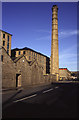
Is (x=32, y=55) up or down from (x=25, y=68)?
up

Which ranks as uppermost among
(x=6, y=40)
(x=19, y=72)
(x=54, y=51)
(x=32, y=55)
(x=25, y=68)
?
(x=6, y=40)

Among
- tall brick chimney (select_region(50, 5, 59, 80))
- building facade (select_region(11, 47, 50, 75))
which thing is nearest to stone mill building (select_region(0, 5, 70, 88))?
tall brick chimney (select_region(50, 5, 59, 80))

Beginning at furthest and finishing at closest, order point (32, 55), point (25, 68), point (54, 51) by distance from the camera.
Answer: point (32, 55) → point (54, 51) → point (25, 68)

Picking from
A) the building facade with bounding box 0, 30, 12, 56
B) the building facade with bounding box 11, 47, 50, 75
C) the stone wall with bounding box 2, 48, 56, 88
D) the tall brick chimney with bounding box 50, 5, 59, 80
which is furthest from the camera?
the building facade with bounding box 11, 47, 50, 75

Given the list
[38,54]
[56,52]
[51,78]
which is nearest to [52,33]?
[56,52]

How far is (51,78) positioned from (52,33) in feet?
58.2

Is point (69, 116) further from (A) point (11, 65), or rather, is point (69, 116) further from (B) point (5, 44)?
(B) point (5, 44)

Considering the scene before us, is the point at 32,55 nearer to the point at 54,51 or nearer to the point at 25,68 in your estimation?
the point at 54,51

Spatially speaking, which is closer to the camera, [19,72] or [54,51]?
[19,72]

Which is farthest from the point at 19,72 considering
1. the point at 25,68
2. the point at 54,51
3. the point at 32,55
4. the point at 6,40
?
the point at 32,55

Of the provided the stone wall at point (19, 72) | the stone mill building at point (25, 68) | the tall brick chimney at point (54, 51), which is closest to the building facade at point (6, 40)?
the tall brick chimney at point (54, 51)

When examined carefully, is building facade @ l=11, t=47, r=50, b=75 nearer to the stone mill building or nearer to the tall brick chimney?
the tall brick chimney

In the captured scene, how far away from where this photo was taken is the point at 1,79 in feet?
61.0

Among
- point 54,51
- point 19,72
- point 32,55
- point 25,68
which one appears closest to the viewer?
point 19,72
